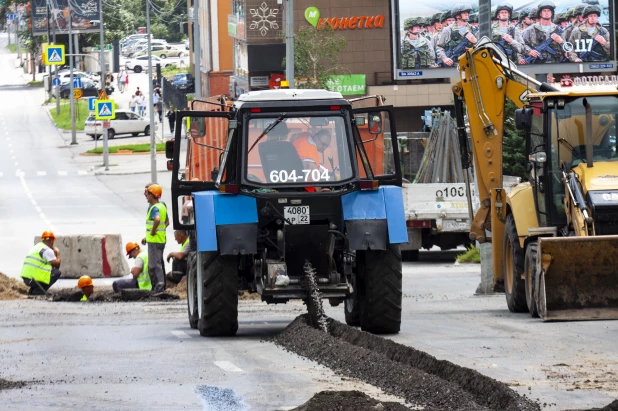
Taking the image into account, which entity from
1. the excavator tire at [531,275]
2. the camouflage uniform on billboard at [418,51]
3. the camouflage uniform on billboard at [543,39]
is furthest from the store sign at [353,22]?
the excavator tire at [531,275]

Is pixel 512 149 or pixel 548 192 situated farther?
pixel 512 149

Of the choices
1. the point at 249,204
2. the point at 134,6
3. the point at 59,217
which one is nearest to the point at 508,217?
the point at 249,204

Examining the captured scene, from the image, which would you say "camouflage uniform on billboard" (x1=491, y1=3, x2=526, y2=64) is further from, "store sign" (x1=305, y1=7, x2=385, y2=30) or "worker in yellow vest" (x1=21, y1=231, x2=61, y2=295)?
"worker in yellow vest" (x1=21, y1=231, x2=61, y2=295)

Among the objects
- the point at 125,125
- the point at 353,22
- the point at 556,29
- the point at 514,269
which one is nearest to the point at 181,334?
the point at 514,269

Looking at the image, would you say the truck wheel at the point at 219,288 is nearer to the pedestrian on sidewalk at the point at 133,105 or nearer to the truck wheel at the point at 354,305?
the truck wheel at the point at 354,305

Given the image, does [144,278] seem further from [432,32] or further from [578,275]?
[432,32]

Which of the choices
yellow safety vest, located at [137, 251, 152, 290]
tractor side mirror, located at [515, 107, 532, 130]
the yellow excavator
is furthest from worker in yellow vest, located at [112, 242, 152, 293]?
tractor side mirror, located at [515, 107, 532, 130]

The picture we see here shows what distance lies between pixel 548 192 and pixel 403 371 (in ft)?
18.8

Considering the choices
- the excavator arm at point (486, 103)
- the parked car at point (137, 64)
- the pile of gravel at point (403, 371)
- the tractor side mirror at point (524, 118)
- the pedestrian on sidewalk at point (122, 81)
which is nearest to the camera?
the pile of gravel at point (403, 371)

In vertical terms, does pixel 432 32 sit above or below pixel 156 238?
above

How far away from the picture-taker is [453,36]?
5209 cm

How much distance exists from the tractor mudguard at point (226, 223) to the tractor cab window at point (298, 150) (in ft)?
1.07

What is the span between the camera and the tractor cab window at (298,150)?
13.7m

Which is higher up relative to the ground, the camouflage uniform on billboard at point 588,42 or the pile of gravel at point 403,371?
the camouflage uniform on billboard at point 588,42
